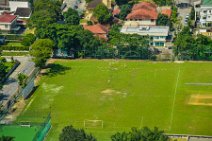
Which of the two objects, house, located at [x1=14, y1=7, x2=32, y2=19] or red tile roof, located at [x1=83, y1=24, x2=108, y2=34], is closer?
red tile roof, located at [x1=83, y1=24, x2=108, y2=34]

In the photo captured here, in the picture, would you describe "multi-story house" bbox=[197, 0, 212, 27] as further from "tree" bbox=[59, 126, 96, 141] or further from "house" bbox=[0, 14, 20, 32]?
"tree" bbox=[59, 126, 96, 141]

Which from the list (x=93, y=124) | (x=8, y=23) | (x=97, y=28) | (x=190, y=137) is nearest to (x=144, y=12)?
(x=97, y=28)

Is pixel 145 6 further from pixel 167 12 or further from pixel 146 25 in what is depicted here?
pixel 146 25

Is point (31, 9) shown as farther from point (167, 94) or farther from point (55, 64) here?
point (167, 94)

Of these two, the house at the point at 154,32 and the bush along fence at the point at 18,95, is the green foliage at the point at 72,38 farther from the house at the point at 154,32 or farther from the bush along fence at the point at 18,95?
the bush along fence at the point at 18,95

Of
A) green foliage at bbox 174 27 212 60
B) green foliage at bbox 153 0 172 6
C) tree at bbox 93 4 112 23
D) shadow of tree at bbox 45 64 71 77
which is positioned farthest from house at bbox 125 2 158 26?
shadow of tree at bbox 45 64 71 77

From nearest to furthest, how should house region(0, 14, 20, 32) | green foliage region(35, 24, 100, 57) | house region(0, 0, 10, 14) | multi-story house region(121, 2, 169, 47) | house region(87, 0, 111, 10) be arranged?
green foliage region(35, 24, 100, 57) < multi-story house region(121, 2, 169, 47) < house region(0, 14, 20, 32) < house region(87, 0, 111, 10) < house region(0, 0, 10, 14)


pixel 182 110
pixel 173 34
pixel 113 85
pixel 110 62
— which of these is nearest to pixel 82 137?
pixel 182 110

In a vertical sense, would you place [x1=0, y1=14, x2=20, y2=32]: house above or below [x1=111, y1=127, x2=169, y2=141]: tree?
above
